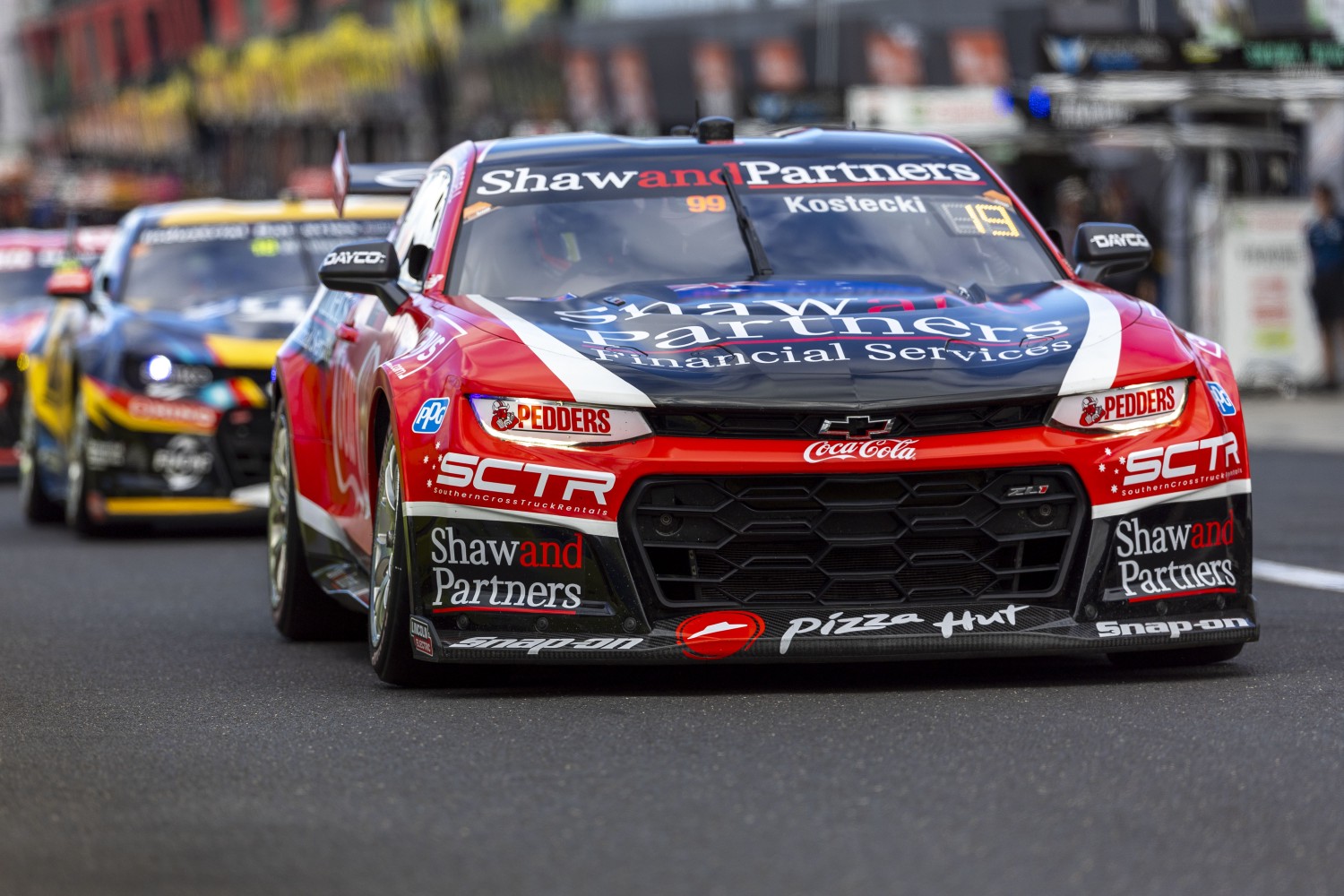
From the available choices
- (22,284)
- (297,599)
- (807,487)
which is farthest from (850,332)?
(22,284)

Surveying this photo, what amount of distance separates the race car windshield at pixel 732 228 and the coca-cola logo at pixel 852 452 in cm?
126

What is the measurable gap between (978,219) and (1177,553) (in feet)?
5.53

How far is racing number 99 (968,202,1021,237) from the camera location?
7.84 metres

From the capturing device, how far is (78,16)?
115312mm

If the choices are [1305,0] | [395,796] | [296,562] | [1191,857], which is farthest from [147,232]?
[1305,0]

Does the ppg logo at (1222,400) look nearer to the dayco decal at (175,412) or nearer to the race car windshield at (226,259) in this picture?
the dayco decal at (175,412)

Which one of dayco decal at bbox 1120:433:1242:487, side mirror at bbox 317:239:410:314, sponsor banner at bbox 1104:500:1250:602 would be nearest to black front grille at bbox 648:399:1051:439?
dayco decal at bbox 1120:433:1242:487

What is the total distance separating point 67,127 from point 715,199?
4314 inches

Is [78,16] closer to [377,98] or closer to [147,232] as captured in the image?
[377,98]

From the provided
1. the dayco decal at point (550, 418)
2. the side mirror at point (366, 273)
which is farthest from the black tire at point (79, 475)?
the dayco decal at point (550, 418)

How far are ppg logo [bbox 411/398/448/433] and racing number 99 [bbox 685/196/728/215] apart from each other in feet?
4.95

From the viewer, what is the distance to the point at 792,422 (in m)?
6.27

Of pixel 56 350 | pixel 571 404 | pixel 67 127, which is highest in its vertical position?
pixel 571 404

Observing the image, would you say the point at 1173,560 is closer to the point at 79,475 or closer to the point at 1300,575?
the point at 1300,575
